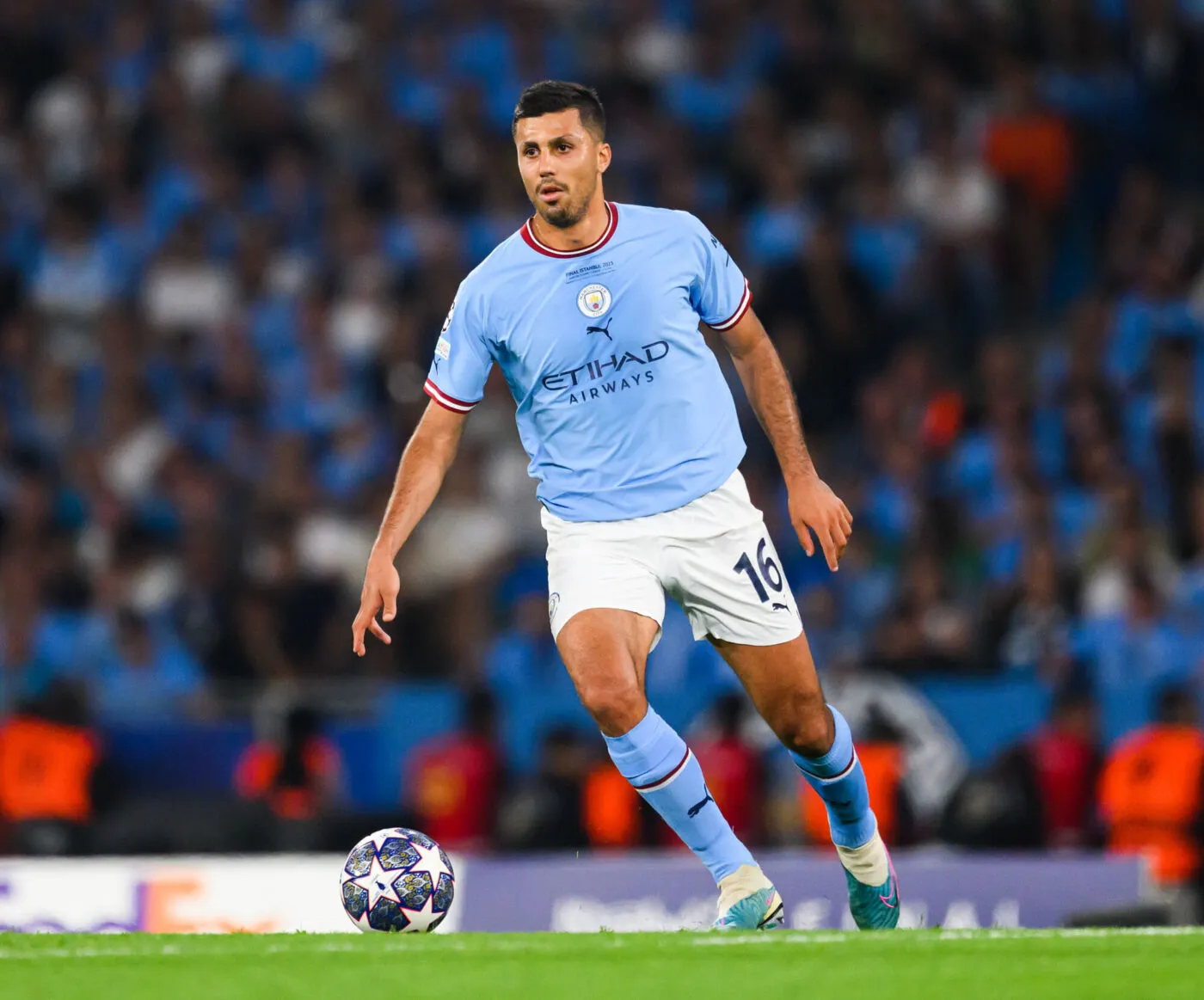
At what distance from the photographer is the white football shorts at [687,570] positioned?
243 inches

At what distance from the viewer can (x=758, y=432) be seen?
13.1 m

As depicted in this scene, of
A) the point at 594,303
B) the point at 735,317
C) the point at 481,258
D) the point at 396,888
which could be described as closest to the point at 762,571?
the point at 735,317

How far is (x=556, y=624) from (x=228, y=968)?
1588 mm

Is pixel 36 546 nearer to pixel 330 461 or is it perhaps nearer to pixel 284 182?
pixel 330 461

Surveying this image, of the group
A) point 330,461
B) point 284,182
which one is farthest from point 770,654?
point 284,182

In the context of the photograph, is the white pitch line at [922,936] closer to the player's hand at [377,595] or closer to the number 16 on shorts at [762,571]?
the number 16 on shorts at [762,571]

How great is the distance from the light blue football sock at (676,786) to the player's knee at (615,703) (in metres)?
0.04

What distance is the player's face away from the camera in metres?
6.18

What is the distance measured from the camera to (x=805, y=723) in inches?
248

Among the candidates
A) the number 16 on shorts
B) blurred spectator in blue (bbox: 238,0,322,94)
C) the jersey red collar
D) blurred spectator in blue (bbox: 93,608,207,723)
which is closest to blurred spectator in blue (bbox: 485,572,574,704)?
blurred spectator in blue (bbox: 93,608,207,723)

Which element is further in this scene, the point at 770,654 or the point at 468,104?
the point at 468,104

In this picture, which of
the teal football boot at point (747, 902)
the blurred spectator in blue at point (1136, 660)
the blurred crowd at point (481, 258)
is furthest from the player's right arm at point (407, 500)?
the blurred spectator in blue at point (1136, 660)

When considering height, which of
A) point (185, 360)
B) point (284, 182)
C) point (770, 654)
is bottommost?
point (770, 654)

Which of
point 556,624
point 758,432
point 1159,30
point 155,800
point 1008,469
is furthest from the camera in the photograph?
point 1159,30
